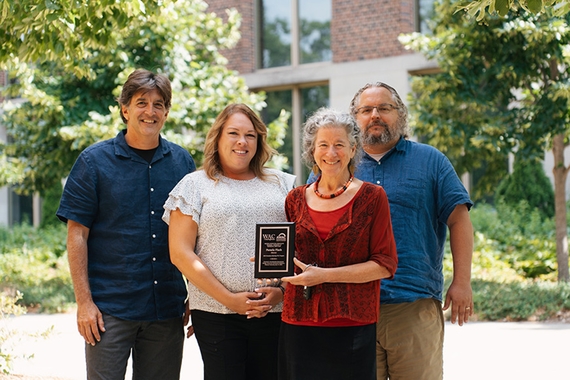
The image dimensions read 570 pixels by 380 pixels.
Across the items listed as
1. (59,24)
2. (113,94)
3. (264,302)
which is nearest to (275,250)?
(264,302)

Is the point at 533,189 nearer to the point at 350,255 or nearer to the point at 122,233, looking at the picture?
the point at 122,233

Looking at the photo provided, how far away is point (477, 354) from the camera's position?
7.87m

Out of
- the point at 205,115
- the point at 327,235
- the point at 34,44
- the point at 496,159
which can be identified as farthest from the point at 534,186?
the point at 327,235

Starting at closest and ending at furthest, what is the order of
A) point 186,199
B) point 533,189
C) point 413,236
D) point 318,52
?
1. point 186,199
2. point 413,236
3. point 533,189
4. point 318,52

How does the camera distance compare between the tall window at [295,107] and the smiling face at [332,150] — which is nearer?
the smiling face at [332,150]

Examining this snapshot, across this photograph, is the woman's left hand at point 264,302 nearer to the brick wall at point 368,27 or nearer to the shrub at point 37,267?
the shrub at point 37,267

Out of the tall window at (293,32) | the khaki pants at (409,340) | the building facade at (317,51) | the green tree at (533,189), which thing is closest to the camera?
the khaki pants at (409,340)

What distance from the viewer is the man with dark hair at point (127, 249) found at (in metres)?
4.10

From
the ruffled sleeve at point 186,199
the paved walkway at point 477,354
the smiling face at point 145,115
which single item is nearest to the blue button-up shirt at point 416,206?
the ruffled sleeve at point 186,199

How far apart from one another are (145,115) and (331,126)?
1166 mm

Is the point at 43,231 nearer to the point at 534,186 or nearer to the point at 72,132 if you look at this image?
the point at 72,132

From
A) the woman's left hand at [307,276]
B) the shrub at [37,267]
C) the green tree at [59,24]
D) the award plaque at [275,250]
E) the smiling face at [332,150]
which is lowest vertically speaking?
the shrub at [37,267]

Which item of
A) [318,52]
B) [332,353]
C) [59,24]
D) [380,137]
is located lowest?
[332,353]

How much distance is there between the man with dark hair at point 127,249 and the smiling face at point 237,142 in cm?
45
